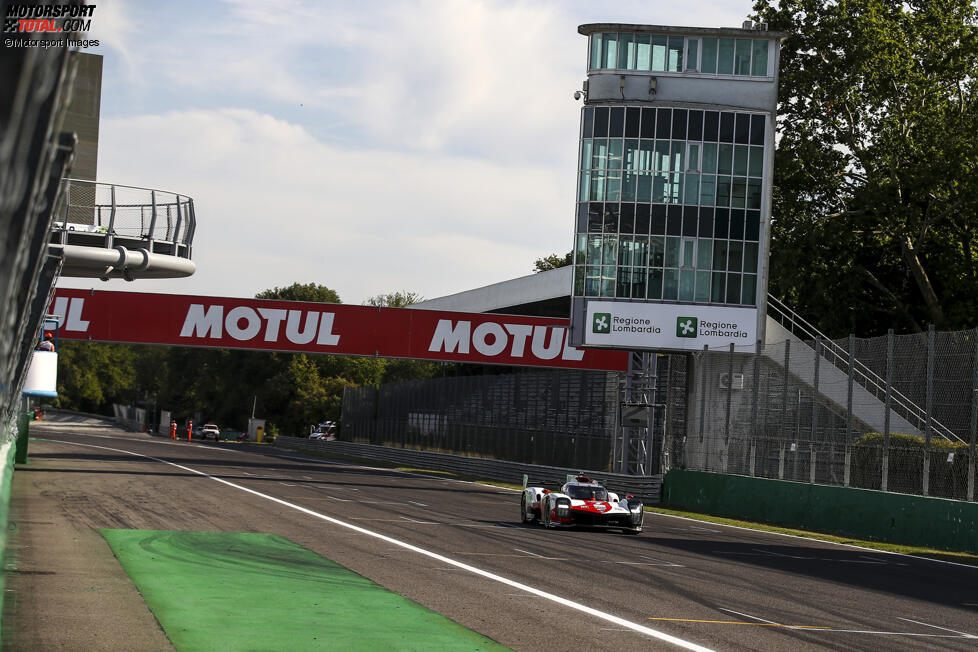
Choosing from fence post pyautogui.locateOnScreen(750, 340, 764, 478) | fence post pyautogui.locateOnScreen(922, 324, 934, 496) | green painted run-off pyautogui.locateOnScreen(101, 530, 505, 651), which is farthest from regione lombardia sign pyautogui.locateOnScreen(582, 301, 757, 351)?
green painted run-off pyautogui.locateOnScreen(101, 530, 505, 651)

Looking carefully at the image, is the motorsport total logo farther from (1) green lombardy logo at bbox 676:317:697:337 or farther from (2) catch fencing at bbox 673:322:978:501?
(1) green lombardy logo at bbox 676:317:697:337

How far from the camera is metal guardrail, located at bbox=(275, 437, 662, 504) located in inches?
1403

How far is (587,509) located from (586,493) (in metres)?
0.50

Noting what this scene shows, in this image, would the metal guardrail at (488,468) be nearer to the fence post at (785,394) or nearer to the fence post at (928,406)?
the fence post at (785,394)

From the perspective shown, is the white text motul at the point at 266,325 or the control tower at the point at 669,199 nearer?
the control tower at the point at 669,199

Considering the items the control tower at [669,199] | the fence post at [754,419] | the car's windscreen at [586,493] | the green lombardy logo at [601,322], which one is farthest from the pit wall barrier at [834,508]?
the control tower at [669,199]

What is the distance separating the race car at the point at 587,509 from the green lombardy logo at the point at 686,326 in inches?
741

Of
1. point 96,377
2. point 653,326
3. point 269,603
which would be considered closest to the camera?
point 269,603

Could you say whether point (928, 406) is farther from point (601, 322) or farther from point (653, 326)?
point (601, 322)

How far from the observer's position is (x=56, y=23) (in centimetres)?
191

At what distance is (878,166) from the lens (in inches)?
1977

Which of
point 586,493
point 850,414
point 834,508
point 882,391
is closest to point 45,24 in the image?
point 586,493

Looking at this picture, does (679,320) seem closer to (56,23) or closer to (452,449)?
(452,449)

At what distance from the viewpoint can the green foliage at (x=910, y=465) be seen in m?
22.0
